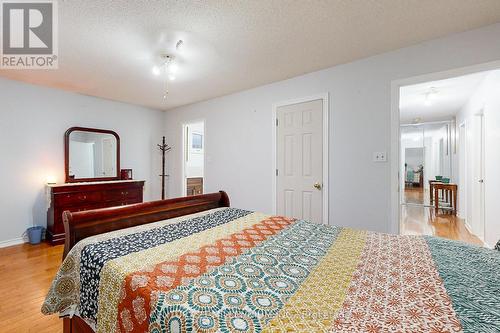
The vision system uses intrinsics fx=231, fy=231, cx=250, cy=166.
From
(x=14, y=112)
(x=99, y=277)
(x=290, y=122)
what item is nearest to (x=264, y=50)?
(x=290, y=122)

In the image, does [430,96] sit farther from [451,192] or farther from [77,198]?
[77,198]

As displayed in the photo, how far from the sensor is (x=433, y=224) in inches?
171

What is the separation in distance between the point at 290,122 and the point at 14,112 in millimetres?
3979

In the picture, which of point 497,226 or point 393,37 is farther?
point 497,226

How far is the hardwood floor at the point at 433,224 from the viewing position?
3.67 metres

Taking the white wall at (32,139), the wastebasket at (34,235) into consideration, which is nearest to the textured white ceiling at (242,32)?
the white wall at (32,139)

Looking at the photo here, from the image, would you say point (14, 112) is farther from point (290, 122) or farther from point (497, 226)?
point (497, 226)

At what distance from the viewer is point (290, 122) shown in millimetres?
3311

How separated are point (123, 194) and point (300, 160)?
10.4ft

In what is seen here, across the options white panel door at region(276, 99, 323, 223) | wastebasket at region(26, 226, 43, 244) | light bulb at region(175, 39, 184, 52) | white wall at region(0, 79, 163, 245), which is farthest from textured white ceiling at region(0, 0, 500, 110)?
wastebasket at region(26, 226, 43, 244)

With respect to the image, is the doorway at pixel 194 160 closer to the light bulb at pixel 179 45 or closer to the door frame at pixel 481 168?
the light bulb at pixel 179 45

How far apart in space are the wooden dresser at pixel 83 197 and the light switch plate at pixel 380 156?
3948 millimetres

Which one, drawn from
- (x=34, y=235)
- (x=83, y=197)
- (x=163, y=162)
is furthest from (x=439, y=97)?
(x=34, y=235)

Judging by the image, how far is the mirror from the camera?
3912 mm
